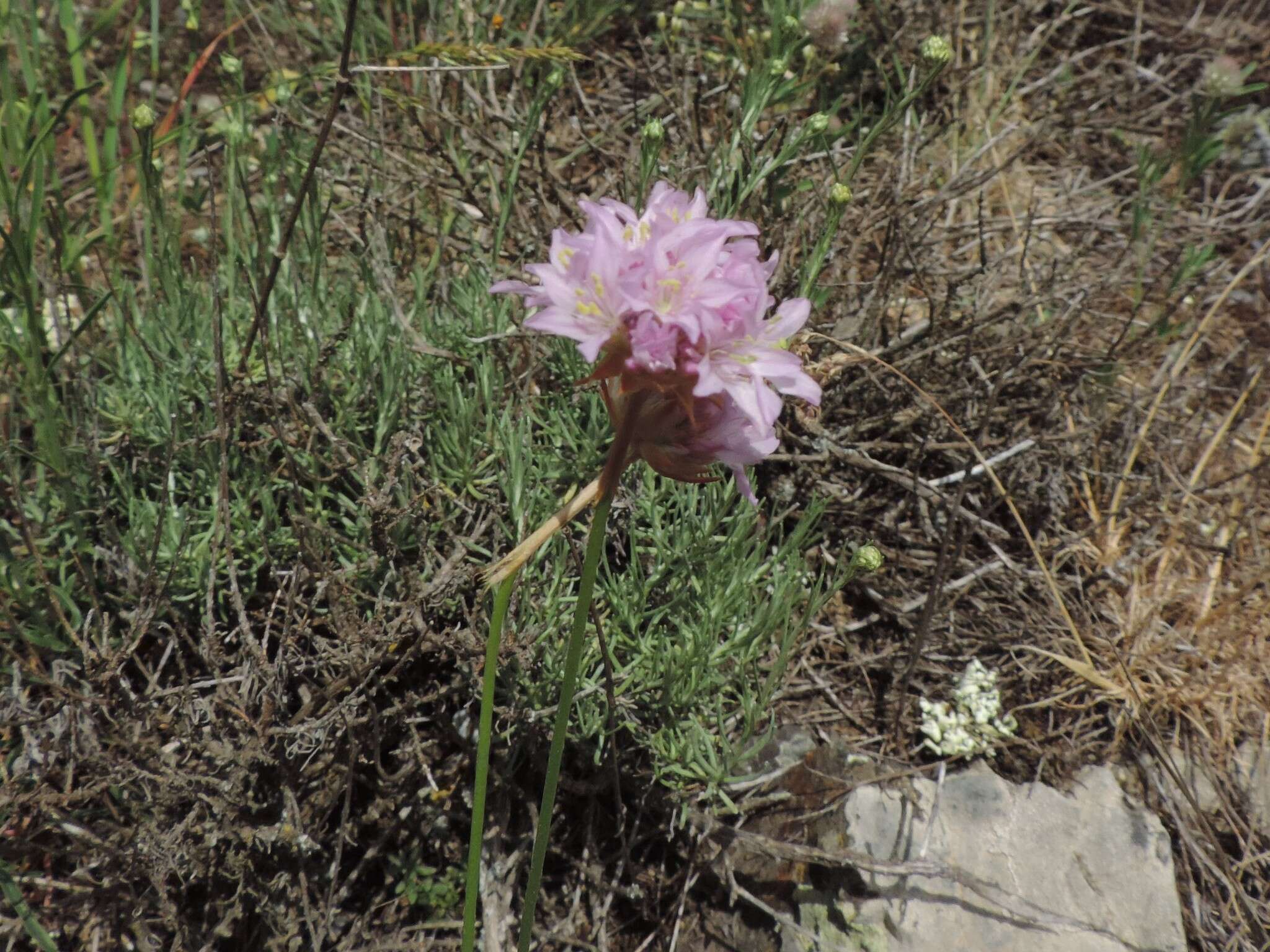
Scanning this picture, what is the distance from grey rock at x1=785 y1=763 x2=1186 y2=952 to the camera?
7.10 feet

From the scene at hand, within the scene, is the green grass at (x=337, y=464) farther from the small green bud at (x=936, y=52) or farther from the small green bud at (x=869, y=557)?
the small green bud at (x=936, y=52)

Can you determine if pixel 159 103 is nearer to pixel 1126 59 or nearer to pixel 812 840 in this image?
pixel 812 840

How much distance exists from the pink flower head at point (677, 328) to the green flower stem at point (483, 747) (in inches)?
11.2

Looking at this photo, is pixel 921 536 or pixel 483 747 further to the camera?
pixel 921 536

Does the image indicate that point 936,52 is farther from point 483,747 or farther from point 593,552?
point 483,747

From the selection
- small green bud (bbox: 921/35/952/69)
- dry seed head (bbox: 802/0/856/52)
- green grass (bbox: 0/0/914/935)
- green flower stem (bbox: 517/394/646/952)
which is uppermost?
small green bud (bbox: 921/35/952/69)

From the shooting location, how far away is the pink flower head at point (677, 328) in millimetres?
1253

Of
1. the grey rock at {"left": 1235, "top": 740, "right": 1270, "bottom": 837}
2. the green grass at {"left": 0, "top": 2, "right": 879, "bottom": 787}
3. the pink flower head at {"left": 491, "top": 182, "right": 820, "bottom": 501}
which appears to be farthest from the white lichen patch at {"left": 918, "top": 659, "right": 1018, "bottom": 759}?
the pink flower head at {"left": 491, "top": 182, "right": 820, "bottom": 501}

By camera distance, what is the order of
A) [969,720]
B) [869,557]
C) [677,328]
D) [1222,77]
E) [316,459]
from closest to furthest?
1. [677,328]
2. [869,557]
3. [316,459]
4. [969,720]
5. [1222,77]

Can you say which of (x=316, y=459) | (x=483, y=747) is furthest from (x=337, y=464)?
(x=483, y=747)

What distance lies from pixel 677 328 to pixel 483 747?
651 millimetres

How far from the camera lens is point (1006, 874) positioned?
2277 mm

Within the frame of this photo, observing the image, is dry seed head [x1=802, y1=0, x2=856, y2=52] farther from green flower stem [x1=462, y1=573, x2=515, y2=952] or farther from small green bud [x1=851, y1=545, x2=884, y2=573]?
green flower stem [x1=462, y1=573, x2=515, y2=952]

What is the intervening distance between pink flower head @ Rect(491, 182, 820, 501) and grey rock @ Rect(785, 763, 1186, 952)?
1281 mm
